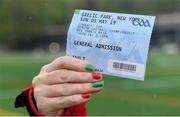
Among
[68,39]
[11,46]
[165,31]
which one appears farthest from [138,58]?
[165,31]

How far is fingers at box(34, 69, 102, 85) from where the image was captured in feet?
3.04

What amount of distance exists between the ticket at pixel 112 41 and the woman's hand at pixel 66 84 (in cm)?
2

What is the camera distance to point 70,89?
3.07 feet

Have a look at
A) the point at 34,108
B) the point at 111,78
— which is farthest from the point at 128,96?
the point at 34,108

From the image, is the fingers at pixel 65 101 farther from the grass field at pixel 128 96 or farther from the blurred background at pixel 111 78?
the grass field at pixel 128 96

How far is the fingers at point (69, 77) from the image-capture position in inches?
36.5

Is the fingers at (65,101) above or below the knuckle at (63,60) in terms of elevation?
below

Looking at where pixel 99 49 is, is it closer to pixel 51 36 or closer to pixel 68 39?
pixel 68 39

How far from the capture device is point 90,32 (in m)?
0.96

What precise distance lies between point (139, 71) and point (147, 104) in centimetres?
520

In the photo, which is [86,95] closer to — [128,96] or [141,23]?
[141,23]

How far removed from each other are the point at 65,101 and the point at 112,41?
13 cm

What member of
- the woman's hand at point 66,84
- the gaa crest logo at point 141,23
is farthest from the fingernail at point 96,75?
the gaa crest logo at point 141,23

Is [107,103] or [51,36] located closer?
[107,103]
